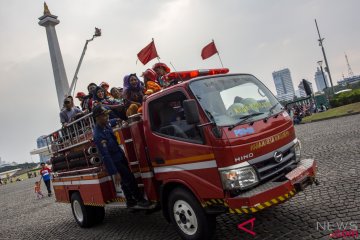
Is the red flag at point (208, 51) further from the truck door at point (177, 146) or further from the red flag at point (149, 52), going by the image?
the truck door at point (177, 146)

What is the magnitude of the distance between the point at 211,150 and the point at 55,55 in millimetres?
18450

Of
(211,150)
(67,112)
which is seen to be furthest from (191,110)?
(67,112)

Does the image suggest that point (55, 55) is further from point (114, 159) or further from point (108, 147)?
point (114, 159)

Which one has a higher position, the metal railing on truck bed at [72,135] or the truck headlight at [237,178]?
the metal railing on truck bed at [72,135]

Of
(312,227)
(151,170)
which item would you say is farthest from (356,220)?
(151,170)

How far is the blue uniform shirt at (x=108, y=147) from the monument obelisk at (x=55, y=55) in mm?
14675

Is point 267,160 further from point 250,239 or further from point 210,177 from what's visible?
point 250,239

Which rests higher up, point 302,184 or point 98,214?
point 302,184

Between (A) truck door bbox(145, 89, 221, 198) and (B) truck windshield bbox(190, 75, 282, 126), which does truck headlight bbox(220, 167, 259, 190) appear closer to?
(A) truck door bbox(145, 89, 221, 198)

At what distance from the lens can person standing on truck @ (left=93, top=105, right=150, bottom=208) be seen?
590 centimetres

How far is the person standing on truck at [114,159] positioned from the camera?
590 cm

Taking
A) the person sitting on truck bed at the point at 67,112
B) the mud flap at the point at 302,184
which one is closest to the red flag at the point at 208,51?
the person sitting on truck bed at the point at 67,112

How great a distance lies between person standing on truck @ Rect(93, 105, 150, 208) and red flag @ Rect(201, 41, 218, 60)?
295 centimetres

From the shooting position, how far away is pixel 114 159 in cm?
598
